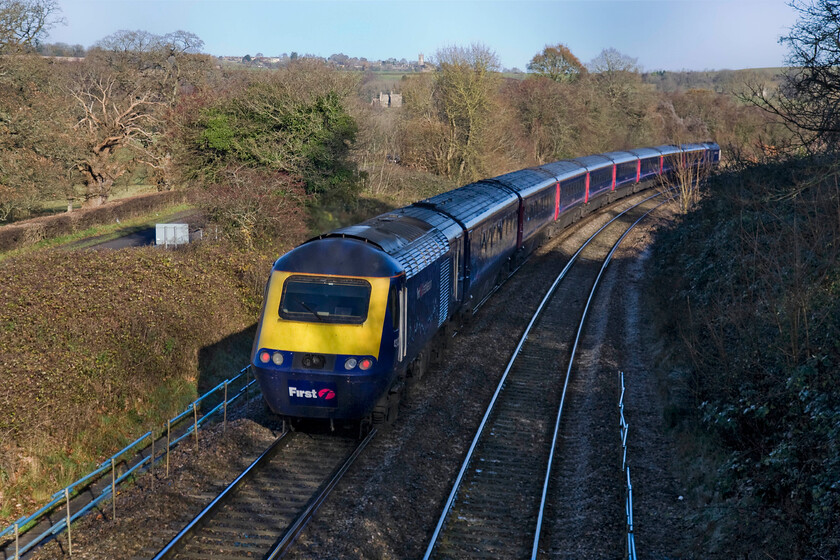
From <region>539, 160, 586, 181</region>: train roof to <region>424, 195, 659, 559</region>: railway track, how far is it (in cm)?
1195

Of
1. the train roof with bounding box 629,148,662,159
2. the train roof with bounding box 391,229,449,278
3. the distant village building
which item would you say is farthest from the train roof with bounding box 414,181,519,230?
the distant village building

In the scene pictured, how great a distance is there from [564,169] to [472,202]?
49.7ft

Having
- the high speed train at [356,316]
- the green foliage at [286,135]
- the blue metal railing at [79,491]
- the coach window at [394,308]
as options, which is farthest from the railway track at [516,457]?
the green foliage at [286,135]

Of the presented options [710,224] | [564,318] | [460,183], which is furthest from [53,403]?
[460,183]

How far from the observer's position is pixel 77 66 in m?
48.5

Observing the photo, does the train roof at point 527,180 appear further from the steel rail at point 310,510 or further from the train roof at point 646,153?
the train roof at point 646,153

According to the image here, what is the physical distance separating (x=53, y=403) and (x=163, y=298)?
504 centimetres

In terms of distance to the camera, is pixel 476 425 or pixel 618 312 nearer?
pixel 476 425

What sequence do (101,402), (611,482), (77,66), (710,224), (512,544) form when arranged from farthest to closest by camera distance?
1. (77,66)
2. (710,224)
3. (101,402)
4. (611,482)
5. (512,544)

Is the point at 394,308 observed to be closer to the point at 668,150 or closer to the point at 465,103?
the point at 465,103

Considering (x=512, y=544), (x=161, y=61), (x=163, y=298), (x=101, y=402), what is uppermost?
(x=161, y=61)

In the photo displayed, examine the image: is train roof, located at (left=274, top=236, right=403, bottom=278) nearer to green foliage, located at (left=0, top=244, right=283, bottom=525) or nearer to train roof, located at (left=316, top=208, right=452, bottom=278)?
train roof, located at (left=316, top=208, right=452, bottom=278)

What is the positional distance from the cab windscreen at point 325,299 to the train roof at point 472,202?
664 cm

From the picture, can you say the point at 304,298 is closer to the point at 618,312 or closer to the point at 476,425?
the point at 476,425
